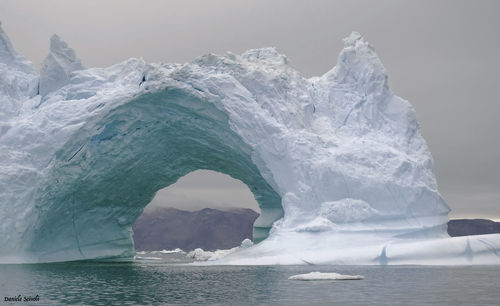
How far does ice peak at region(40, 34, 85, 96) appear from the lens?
94.7ft

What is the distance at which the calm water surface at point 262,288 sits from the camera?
532 inches

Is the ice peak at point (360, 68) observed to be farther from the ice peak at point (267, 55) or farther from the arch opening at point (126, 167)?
the arch opening at point (126, 167)

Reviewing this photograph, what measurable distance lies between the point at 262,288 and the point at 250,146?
1121cm

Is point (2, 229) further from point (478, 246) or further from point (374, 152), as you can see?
point (478, 246)

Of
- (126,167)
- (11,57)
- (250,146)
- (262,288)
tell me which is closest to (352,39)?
(250,146)

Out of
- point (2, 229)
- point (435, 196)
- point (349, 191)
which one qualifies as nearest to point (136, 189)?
point (2, 229)

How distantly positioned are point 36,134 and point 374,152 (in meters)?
15.4

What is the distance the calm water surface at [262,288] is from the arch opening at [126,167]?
669cm

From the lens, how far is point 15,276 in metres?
20.2

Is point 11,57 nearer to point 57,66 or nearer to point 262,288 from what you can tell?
point 57,66

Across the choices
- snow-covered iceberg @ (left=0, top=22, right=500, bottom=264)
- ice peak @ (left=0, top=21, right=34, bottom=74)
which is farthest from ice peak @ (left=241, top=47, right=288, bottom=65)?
ice peak @ (left=0, top=21, right=34, bottom=74)

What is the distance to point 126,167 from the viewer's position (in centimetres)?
3053

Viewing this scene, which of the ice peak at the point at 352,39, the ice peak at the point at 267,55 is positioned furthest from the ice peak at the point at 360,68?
the ice peak at the point at 267,55

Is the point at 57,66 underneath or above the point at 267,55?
underneath
